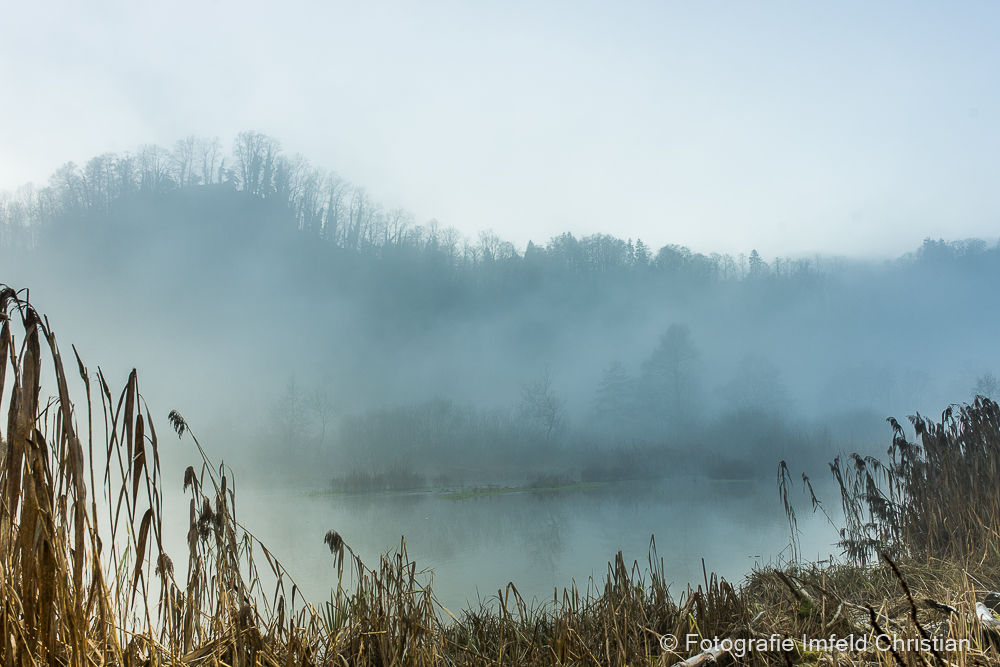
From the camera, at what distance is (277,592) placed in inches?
103

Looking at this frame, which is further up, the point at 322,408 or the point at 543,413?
the point at 322,408

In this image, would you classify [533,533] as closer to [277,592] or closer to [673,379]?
[277,592]

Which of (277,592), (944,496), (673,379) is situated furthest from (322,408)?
(277,592)

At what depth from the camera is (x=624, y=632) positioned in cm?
284

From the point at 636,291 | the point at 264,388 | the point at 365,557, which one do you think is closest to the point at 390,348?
the point at 264,388

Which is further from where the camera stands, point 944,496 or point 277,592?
Answer: point 944,496

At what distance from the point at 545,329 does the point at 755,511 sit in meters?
42.7

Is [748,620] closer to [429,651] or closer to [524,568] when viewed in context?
[429,651]

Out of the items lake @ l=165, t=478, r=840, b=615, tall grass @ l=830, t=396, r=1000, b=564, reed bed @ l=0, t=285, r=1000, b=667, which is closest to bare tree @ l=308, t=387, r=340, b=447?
lake @ l=165, t=478, r=840, b=615

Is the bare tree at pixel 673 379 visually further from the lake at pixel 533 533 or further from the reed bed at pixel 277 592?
the reed bed at pixel 277 592

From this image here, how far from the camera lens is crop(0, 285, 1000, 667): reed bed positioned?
1.11 meters

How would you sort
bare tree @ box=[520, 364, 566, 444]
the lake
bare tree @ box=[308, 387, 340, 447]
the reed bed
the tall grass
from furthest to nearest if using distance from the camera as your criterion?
bare tree @ box=[520, 364, 566, 444] → bare tree @ box=[308, 387, 340, 447] → the lake → the tall grass → the reed bed

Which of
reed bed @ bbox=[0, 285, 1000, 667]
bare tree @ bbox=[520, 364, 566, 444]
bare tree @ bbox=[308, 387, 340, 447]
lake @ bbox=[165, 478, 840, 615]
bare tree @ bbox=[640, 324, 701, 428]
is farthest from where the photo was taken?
bare tree @ bbox=[640, 324, 701, 428]

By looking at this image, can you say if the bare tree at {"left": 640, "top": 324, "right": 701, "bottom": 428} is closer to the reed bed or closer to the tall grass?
the tall grass
